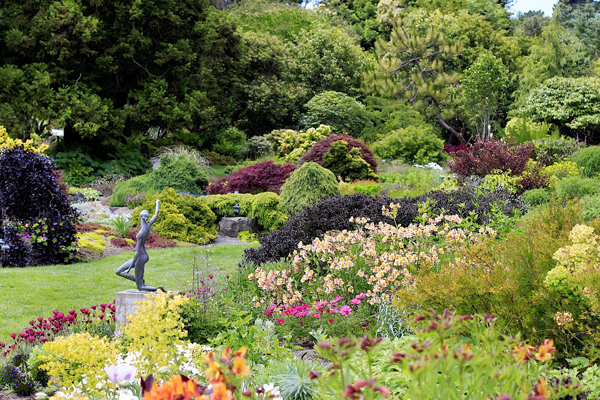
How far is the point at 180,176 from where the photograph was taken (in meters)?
13.8

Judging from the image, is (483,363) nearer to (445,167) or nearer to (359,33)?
(445,167)

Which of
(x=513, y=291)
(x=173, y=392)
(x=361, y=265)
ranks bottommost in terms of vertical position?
(x=361, y=265)

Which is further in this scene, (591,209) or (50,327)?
(591,209)

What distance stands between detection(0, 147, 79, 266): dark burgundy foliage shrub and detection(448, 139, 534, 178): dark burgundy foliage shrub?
738cm

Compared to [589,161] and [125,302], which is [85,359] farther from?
[589,161]

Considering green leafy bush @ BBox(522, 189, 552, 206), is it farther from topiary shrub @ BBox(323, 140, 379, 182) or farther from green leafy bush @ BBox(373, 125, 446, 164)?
green leafy bush @ BBox(373, 125, 446, 164)

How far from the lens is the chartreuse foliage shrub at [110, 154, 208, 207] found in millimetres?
13625

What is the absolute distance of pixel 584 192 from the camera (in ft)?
28.2

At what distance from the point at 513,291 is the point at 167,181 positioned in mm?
11373

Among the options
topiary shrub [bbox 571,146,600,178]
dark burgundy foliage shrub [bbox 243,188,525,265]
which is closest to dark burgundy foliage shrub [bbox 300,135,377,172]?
topiary shrub [bbox 571,146,600,178]

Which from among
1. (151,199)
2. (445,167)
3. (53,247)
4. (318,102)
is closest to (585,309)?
(53,247)

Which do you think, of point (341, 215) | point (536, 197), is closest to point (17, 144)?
point (341, 215)

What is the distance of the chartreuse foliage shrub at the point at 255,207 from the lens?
10562 mm

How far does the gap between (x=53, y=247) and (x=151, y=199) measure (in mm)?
2973
